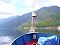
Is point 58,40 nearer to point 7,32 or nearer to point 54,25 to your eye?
point 54,25

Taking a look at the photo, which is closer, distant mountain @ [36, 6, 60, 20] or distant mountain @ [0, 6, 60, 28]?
distant mountain @ [0, 6, 60, 28]

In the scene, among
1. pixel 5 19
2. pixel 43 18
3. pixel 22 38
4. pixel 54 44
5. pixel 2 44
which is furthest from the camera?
pixel 43 18

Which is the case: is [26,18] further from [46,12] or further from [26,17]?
[46,12]

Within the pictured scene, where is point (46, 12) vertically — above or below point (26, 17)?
above

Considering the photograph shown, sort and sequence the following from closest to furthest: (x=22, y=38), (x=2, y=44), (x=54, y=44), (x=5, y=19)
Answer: (x=54, y=44) → (x=22, y=38) → (x=2, y=44) → (x=5, y=19)

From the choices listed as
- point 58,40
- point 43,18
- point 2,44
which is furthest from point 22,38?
point 43,18

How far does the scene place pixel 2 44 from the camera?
18.5 ft

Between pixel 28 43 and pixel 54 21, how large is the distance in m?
5.54

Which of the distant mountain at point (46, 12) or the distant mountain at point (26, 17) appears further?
the distant mountain at point (46, 12)

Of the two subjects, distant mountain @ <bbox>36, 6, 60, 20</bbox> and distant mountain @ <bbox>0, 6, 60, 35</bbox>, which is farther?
distant mountain @ <bbox>36, 6, 60, 20</bbox>

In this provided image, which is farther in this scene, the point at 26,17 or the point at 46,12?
the point at 46,12

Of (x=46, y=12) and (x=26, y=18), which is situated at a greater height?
(x=46, y=12)

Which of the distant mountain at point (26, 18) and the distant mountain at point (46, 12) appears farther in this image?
the distant mountain at point (46, 12)

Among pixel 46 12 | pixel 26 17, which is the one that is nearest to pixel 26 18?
pixel 26 17
